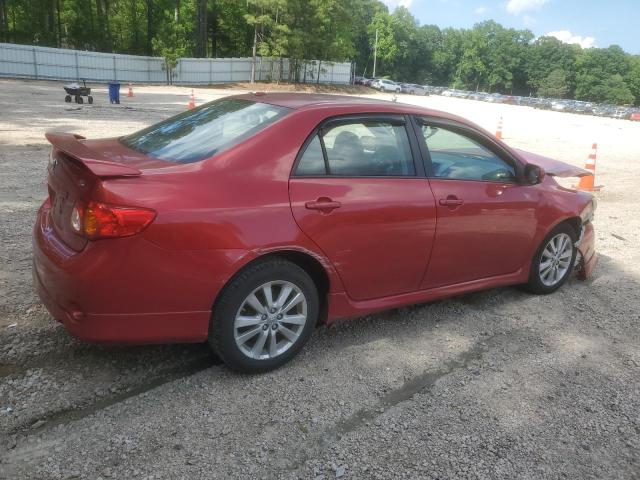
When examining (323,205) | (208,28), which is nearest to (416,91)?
(208,28)

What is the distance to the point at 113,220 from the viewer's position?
272cm

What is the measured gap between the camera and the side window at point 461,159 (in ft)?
13.0

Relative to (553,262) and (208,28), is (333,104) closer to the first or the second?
(553,262)

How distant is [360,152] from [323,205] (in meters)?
0.54

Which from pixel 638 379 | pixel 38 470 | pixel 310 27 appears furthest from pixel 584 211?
pixel 310 27

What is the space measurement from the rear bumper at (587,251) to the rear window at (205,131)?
324 centimetres

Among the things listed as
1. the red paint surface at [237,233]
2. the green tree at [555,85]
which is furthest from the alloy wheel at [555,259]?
the green tree at [555,85]

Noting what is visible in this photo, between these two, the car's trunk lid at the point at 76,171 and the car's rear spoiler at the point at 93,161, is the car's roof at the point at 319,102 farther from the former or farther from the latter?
the car's rear spoiler at the point at 93,161

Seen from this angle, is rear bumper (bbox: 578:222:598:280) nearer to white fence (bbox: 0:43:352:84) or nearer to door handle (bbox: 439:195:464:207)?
door handle (bbox: 439:195:464:207)

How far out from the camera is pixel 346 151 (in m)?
3.55

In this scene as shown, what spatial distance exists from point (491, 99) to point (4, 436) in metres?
63.9

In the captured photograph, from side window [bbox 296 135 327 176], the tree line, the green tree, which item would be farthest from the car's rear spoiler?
the green tree

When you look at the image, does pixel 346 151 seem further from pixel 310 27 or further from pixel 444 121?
pixel 310 27

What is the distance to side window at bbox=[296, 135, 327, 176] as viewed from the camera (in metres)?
3.30
